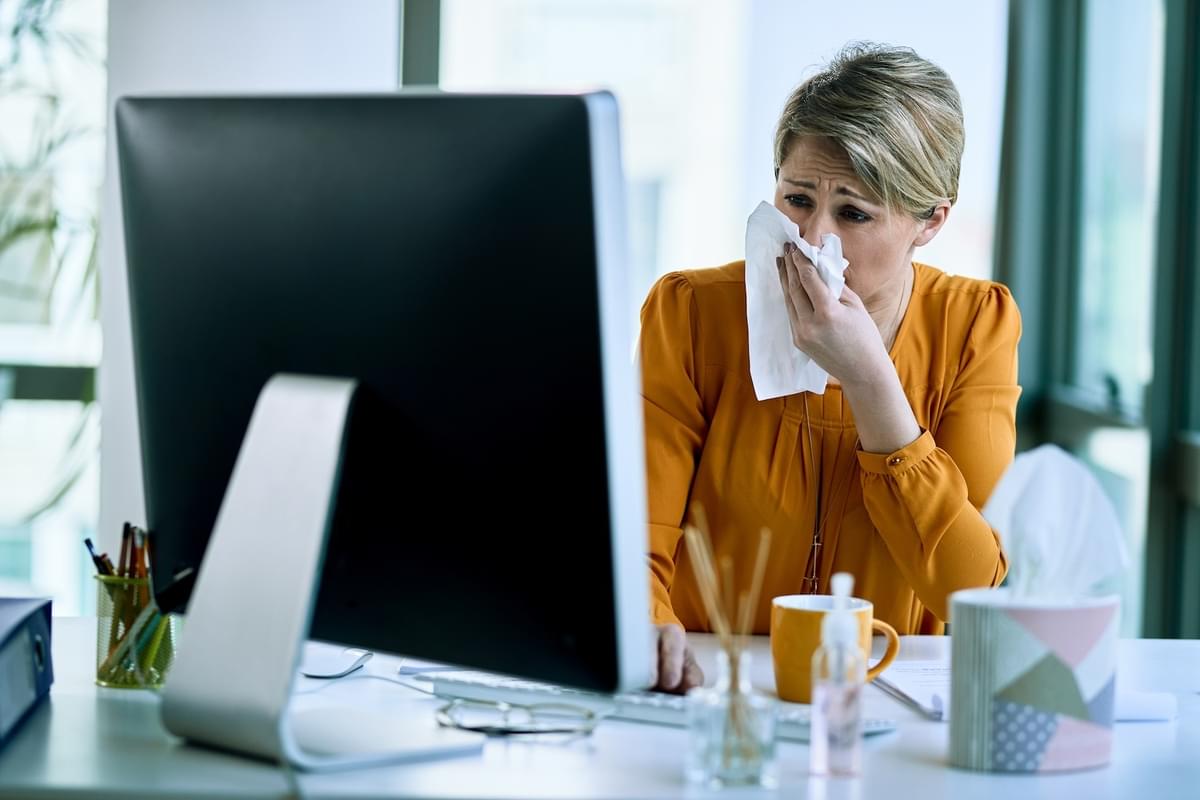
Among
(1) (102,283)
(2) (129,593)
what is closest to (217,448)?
(2) (129,593)

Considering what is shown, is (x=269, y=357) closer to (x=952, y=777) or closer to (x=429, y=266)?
(x=429, y=266)

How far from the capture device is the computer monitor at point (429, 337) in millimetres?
919

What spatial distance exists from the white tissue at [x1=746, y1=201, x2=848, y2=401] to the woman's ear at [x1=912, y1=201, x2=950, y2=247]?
0.14 metres

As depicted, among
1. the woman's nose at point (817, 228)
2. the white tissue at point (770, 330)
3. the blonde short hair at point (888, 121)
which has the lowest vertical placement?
the white tissue at point (770, 330)

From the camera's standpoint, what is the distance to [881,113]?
167 cm

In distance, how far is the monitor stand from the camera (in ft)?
3.27

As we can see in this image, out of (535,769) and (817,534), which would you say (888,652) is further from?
(817,534)

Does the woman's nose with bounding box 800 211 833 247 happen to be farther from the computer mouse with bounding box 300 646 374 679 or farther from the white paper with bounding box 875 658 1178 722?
the computer mouse with bounding box 300 646 374 679

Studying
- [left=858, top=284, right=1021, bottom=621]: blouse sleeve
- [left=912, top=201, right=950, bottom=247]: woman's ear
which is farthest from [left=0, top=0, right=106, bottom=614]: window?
[left=858, top=284, right=1021, bottom=621]: blouse sleeve

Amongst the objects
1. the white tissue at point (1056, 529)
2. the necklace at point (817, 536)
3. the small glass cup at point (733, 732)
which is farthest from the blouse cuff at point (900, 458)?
the small glass cup at point (733, 732)

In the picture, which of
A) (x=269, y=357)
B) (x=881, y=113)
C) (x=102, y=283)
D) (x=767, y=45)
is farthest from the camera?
(x=767, y=45)

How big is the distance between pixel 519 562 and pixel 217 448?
295 mm

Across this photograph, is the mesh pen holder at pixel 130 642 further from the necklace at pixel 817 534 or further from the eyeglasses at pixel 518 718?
the necklace at pixel 817 534

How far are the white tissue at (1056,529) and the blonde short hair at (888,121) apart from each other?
0.68 meters
